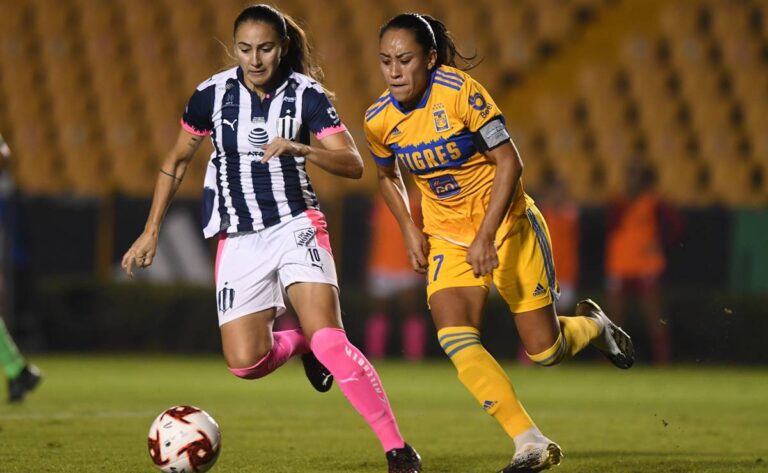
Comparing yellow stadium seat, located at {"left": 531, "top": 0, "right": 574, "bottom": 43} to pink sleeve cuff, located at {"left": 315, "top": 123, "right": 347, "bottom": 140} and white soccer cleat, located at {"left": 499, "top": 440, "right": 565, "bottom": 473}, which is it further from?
white soccer cleat, located at {"left": 499, "top": 440, "right": 565, "bottom": 473}

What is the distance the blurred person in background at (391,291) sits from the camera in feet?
41.6

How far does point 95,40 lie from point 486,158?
12919mm

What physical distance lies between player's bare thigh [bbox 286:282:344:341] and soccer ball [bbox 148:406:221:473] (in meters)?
0.55

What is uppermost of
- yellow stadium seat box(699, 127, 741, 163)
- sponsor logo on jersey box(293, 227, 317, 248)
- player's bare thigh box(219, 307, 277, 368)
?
sponsor logo on jersey box(293, 227, 317, 248)

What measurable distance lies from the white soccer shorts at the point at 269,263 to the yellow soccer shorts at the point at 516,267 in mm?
440

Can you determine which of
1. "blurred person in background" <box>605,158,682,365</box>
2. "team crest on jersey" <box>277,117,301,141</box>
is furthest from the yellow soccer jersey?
"blurred person in background" <box>605,158,682,365</box>

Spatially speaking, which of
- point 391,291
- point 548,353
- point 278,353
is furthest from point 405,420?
point 391,291

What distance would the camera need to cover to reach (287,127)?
5180 millimetres

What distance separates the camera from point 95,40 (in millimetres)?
17219

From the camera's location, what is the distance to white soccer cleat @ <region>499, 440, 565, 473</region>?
4.68m

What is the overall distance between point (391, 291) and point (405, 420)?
5.55 metres

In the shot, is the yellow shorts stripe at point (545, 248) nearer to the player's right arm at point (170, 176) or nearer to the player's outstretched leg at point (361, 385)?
the player's outstretched leg at point (361, 385)

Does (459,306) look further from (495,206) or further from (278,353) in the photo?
(278,353)

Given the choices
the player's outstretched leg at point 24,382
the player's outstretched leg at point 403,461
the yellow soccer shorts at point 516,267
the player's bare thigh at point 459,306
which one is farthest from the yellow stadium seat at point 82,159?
the player's outstretched leg at point 403,461
